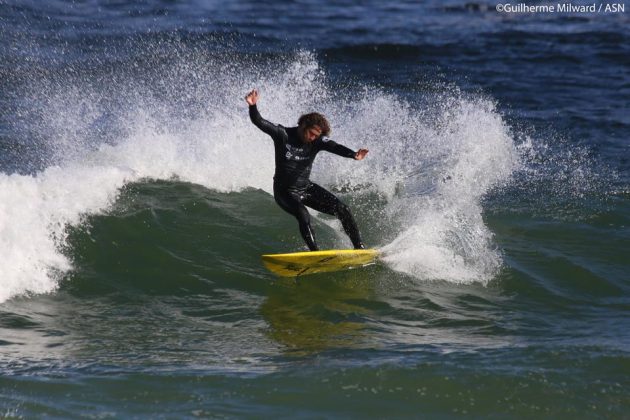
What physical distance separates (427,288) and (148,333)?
338 cm

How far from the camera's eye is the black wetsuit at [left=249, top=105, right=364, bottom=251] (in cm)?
1055

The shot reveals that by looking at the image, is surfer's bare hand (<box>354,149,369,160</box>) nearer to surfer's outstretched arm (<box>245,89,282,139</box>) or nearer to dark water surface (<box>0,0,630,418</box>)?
surfer's outstretched arm (<box>245,89,282,139</box>)

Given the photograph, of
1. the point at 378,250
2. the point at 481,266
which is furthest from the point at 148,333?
the point at 481,266

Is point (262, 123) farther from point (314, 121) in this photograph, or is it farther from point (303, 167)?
point (303, 167)

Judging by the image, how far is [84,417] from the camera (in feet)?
22.8

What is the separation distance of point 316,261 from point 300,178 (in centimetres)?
103

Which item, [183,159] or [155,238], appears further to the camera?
[183,159]

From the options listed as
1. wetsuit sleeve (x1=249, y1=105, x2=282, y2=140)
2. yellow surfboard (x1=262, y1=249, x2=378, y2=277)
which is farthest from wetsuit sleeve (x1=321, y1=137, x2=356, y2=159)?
yellow surfboard (x1=262, y1=249, x2=378, y2=277)

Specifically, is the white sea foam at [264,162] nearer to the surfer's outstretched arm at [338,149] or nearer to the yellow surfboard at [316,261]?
the yellow surfboard at [316,261]

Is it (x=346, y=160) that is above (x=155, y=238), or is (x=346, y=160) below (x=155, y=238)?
Answer: above

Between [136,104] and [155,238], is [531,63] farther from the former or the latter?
[155,238]

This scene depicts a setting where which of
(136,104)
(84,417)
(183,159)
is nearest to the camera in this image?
(84,417)

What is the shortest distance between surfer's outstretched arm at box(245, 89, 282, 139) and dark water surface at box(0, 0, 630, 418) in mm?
1712

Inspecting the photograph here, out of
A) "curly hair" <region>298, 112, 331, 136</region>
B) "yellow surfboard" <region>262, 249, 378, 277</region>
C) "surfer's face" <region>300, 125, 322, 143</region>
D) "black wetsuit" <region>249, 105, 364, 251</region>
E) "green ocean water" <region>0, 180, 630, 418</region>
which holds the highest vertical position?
"curly hair" <region>298, 112, 331, 136</region>
